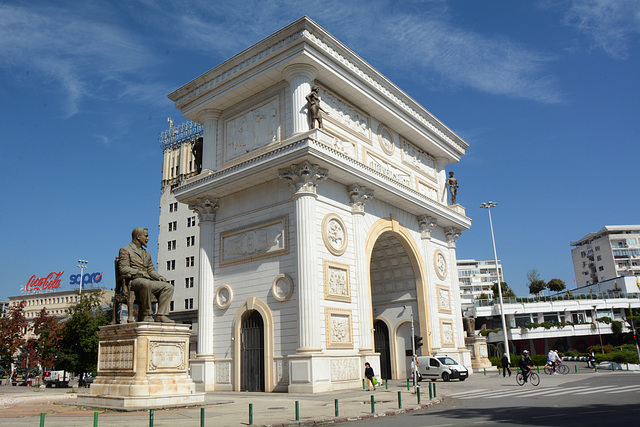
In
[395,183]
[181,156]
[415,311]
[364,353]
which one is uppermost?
[181,156]

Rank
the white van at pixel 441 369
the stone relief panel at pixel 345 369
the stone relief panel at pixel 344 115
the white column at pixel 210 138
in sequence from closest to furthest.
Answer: the stone relief panel at pixel 345 369, the stone relief panel at pixel 344 115, the white van at pixel 441 369, the white column at pixel 210 138

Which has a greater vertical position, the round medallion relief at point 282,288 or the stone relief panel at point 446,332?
the round medallion relief at point 282,288

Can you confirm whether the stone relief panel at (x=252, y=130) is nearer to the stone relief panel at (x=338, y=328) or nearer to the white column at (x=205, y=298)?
the white column at (x=205, y=298)

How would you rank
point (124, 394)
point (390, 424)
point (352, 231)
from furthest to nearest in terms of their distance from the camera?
point (352, 231)
point (124, 394)
point (390, 424)

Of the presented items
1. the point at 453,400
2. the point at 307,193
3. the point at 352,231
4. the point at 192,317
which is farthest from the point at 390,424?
the point at 192,317

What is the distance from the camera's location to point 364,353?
2675 cm

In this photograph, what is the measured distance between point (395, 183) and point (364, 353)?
10.7 metres

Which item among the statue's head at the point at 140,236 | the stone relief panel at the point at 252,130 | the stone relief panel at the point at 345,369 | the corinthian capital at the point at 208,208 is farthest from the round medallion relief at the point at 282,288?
the statue's head at the point at 140,236

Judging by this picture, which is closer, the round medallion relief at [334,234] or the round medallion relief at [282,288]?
the round medallion relief at [282,288]

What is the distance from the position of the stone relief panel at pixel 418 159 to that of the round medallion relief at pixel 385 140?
175 cm

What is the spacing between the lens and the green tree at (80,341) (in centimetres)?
4388

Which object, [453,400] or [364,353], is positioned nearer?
[453,400]

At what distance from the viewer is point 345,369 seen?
25344 mm

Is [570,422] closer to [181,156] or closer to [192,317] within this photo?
[192,317]
